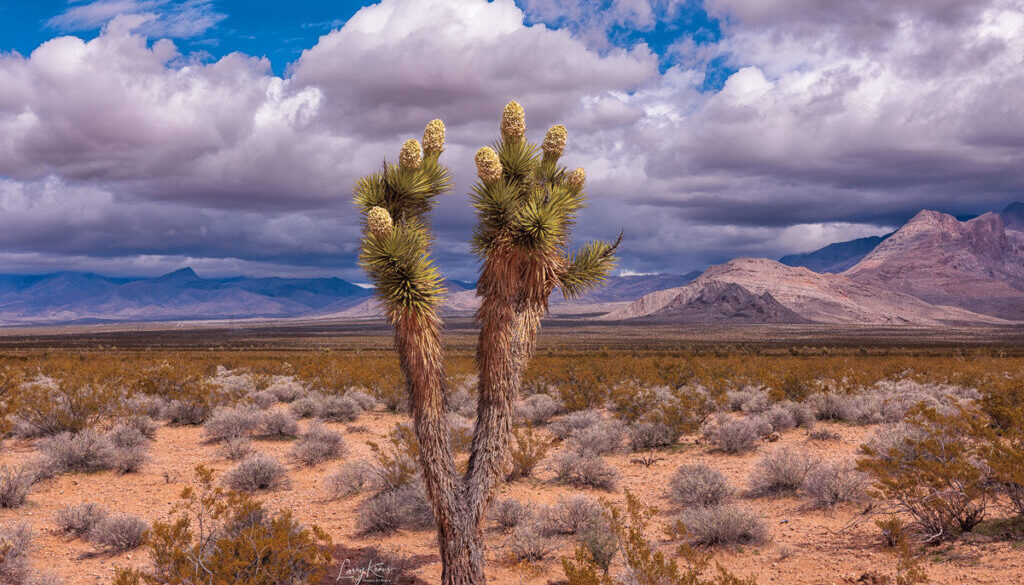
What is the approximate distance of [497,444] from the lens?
7.30m

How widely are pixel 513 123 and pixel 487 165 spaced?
109cm

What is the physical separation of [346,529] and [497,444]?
4543mm

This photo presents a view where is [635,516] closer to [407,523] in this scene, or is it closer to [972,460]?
[407,523]

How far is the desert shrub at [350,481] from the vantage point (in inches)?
476

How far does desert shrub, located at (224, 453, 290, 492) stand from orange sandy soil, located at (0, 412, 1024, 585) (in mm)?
373

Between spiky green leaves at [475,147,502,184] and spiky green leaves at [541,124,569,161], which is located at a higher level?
spiky green leaves at [541,124,569,161]

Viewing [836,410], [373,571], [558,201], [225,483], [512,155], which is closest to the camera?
[558,201]

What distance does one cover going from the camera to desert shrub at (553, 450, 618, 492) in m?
12.6

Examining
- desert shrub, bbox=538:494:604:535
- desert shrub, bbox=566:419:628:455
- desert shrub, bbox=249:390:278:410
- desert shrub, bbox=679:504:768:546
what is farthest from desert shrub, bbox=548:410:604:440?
desert shrub, bbox=249:390:278:410

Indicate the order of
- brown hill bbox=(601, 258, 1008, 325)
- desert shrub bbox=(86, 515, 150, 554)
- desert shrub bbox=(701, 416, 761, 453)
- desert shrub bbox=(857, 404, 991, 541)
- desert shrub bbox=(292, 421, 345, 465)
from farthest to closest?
brown hill bbox=(601, 258, 1008, 325), desert shrub bbox=(701, 416, 761, 453), desert shrub bbox=(292, 421, 345, 465), desert shrub bbox=(86, 515, 150, 554), desert shrub bbox=(857, 404, 991, 541)

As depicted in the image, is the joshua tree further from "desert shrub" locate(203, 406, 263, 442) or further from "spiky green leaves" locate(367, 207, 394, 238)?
"desert shrub" locate(203, 406, 263, 442)

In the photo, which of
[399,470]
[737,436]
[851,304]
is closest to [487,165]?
[399,470]

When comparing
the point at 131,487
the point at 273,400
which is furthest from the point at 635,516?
the point at 273,400

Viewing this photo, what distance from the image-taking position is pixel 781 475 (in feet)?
37.8
